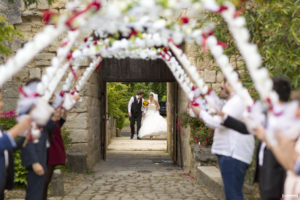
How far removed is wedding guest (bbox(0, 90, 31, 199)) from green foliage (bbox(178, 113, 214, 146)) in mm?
4095

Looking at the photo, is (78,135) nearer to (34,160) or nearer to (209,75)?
(209,75)

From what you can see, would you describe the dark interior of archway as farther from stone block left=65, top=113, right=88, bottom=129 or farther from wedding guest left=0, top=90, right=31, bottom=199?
wedding guest left=0, top=90, right=31, bottom=199

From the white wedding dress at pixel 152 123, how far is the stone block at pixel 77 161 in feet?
17.5

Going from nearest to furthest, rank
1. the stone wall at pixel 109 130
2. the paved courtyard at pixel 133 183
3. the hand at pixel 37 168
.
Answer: the hand at pixel 37 168
the paved courtyard at pixel 133 183
the stone wall at pixel 109 130

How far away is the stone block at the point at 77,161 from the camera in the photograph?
284 inches

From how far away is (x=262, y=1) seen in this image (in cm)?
517

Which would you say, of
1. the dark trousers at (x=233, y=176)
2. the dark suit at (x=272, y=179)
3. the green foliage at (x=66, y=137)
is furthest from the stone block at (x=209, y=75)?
the dark suit at (x=272, y=179)

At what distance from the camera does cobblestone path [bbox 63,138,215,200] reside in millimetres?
5703

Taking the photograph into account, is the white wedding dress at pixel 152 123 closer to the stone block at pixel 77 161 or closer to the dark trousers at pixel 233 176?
the stone block at pixel 77 161

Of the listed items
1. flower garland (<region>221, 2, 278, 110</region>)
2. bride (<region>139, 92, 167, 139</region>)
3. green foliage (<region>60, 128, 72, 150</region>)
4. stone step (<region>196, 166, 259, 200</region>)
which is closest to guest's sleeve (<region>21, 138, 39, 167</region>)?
flower garland (<region>221, 2, 278, 110</region>)

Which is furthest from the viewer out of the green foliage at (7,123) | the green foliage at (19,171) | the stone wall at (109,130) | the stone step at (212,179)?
the stone wall at (109,130)

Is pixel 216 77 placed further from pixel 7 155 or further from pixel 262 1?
pixel 7 155

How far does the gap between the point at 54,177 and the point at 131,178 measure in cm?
219

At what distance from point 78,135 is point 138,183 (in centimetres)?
153
